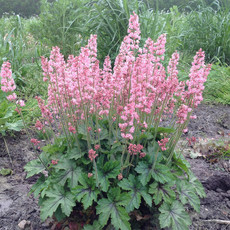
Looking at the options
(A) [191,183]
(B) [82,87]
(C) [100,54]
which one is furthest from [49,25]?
(A) [191,183]

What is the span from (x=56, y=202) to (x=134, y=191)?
64cm

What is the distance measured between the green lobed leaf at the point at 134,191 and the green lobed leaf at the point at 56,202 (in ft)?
1.41

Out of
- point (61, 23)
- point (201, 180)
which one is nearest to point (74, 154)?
point (201, 180)

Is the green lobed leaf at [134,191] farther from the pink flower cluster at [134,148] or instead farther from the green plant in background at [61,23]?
the green plant in background at [61,23]

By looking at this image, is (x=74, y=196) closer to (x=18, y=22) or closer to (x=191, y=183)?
(x=191, y=183)

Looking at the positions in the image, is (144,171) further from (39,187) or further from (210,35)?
(210,35)

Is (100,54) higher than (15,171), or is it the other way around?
(100,54)

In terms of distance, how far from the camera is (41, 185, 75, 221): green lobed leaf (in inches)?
72.9

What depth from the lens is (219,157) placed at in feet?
10.9

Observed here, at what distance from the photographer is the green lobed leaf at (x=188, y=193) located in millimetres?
2088

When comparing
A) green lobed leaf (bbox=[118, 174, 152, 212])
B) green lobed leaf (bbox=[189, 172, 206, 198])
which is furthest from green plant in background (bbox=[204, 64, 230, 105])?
green lobed leaf (bbox=[118, 174, 152, 212])

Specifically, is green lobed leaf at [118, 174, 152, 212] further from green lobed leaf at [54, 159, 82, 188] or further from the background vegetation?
the background vegetation

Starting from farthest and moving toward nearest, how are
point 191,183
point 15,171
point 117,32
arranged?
1. point 117,32
2. point 15,171
3. point 191,183

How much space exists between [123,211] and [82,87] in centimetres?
102
